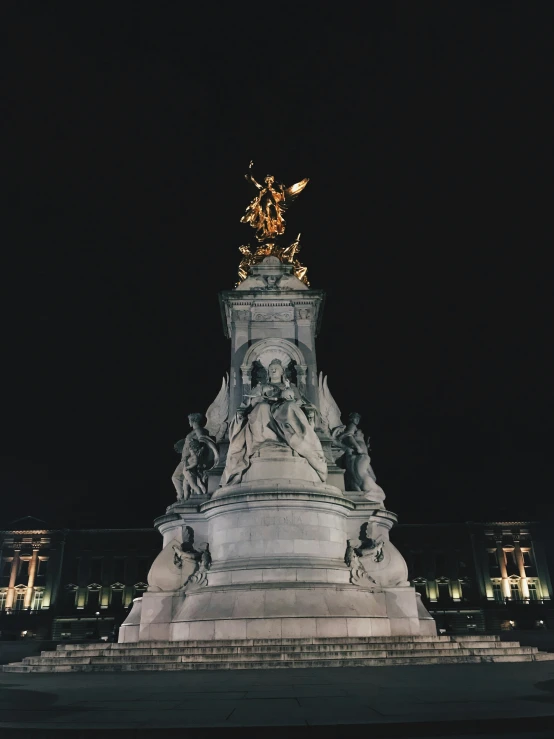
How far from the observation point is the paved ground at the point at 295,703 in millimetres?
5691

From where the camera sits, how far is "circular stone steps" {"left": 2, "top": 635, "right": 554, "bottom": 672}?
12.5m

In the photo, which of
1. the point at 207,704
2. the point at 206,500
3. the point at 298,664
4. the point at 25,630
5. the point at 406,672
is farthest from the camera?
the point at 25,630

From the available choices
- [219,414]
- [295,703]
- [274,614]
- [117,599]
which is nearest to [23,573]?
[117,599]

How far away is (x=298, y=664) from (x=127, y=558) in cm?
8283

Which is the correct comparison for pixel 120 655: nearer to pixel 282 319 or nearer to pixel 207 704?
pixel 207 704

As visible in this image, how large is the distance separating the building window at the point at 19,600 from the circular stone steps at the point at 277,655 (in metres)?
82.1

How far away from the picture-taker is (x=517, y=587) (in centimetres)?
8900

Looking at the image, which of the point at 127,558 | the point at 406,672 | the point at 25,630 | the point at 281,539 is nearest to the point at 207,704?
the point at 406,672

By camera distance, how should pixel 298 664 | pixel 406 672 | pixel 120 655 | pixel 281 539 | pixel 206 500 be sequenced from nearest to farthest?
pixel 406 672
pixel 298 664
pixel 120 655
pixel 281 539
pixel 206 500

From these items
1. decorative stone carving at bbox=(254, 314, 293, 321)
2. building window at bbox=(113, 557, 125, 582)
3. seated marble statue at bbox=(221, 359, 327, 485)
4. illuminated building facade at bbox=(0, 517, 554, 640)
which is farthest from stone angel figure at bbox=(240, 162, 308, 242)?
building window at bbox=(113, 557, 125, 582)

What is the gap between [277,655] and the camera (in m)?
12.9

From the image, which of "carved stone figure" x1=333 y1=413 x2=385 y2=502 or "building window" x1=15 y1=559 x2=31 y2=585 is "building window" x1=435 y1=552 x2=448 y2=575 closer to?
"building window" x1=15 y1=559 x2=31 y2=585

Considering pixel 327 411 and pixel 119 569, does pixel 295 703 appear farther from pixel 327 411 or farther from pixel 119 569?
pixel 119 569

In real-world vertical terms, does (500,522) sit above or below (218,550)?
above
